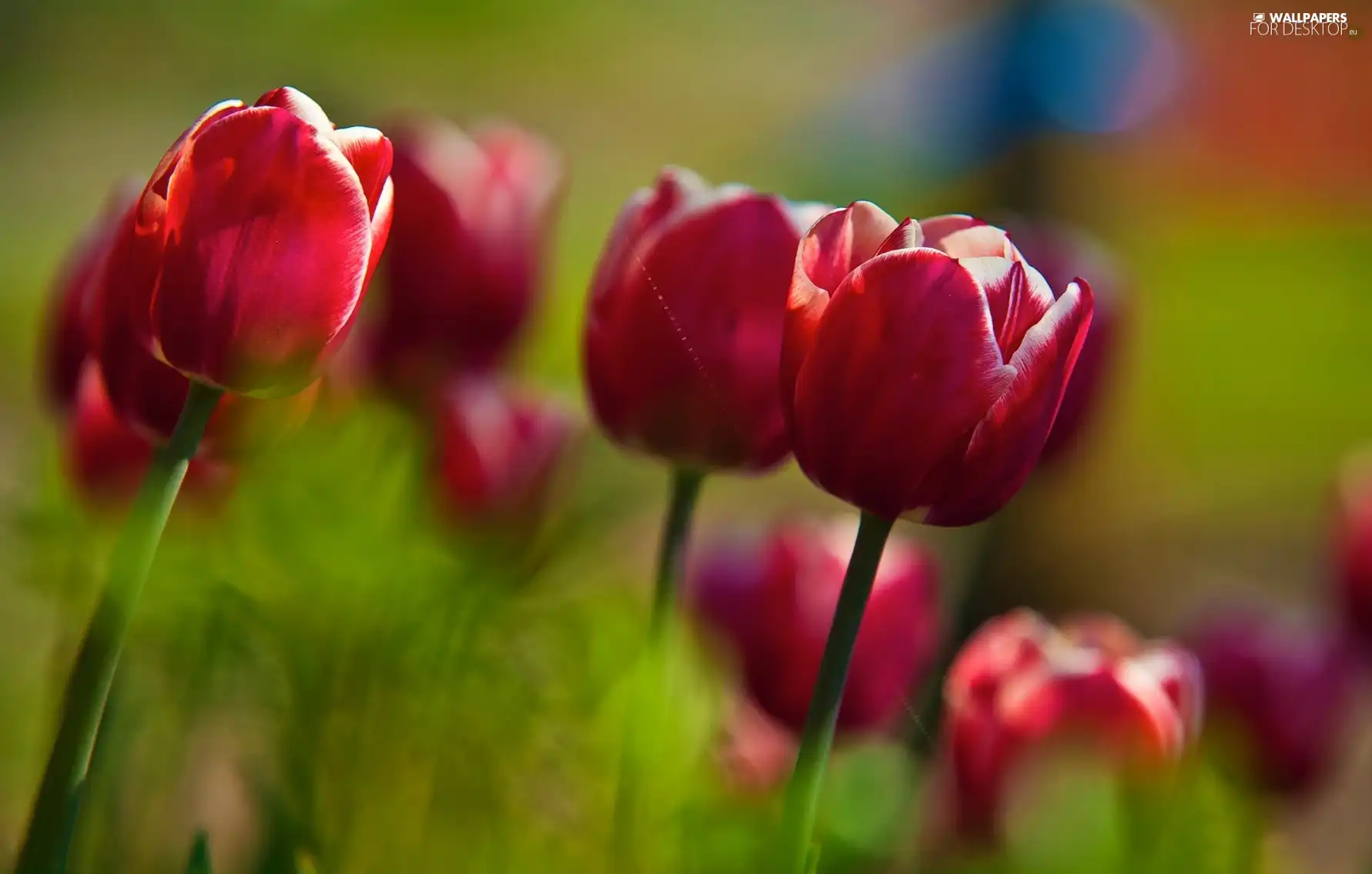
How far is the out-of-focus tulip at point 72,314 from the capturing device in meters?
0.30

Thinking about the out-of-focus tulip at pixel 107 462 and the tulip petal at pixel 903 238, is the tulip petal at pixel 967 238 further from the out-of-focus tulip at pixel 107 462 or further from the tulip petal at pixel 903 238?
the out-of-focus tulip at pixel 107 462

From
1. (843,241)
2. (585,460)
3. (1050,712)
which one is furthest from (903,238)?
(585,460)

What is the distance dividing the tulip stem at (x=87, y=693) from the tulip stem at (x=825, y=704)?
0.09 meters

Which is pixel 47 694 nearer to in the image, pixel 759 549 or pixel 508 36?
pixel 759 549

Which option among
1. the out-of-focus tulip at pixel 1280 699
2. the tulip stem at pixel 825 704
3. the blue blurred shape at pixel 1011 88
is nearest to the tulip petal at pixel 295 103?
the tulip stem at pixel 825 704

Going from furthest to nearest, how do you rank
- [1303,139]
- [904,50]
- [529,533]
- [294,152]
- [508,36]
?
[508,36], [904,50], [1303,139], [529,533], [294,152]

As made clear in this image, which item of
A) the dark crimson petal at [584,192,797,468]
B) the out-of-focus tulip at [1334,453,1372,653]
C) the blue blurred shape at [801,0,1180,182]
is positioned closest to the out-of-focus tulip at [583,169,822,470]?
the dark crimson petal at [584,192,797,468]

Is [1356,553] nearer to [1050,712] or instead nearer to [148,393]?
[1050,712]

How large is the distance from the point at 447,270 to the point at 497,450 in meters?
0.07

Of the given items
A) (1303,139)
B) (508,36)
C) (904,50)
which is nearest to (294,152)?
(1303,139)

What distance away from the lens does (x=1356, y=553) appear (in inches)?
17.9

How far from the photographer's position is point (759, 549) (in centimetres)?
40

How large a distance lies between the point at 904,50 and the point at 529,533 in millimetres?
1818

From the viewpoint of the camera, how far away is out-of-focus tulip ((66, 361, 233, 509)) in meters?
0.31
